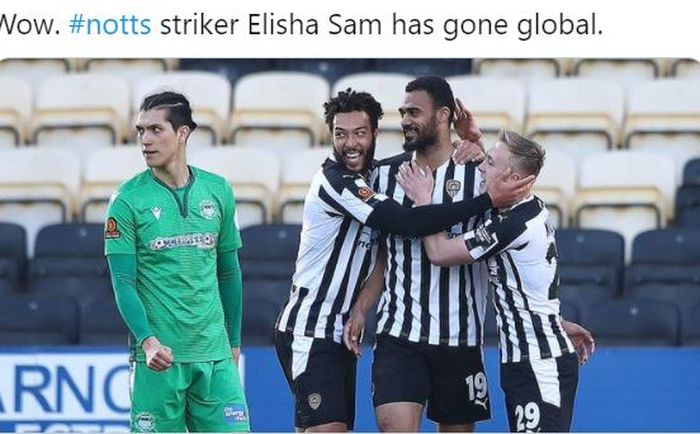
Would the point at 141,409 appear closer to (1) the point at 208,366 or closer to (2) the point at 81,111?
(1) the point at 208,366

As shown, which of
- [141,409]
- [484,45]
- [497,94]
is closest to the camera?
[141,409]

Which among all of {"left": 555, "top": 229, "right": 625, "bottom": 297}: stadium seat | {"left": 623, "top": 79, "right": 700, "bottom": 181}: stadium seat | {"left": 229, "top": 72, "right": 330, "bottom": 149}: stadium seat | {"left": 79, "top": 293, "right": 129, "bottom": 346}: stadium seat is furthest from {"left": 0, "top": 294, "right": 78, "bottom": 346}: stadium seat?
{"left": 623, "top": 79, "right": 700, "bottom": 181}: stadium seat

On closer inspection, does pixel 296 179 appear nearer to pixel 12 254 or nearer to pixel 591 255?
pixel 12 254

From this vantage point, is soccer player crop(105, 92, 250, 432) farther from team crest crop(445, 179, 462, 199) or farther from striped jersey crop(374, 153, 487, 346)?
team crest crop(445, 179, 462, 199)

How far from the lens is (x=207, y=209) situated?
23.4 feet

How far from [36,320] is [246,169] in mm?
1902

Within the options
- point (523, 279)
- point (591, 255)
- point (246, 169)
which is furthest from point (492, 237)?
point (246, 169)

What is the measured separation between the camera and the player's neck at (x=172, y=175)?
23.3 feet

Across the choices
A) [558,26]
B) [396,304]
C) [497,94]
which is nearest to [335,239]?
[396,304]

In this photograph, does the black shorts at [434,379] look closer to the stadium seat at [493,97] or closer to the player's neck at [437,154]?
the player's neck at [437,154]

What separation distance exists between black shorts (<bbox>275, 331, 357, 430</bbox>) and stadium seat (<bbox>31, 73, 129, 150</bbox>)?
4737 mm

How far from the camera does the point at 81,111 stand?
12.0 metres

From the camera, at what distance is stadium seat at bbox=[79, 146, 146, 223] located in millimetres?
11227

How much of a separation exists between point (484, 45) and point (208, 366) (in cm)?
429
